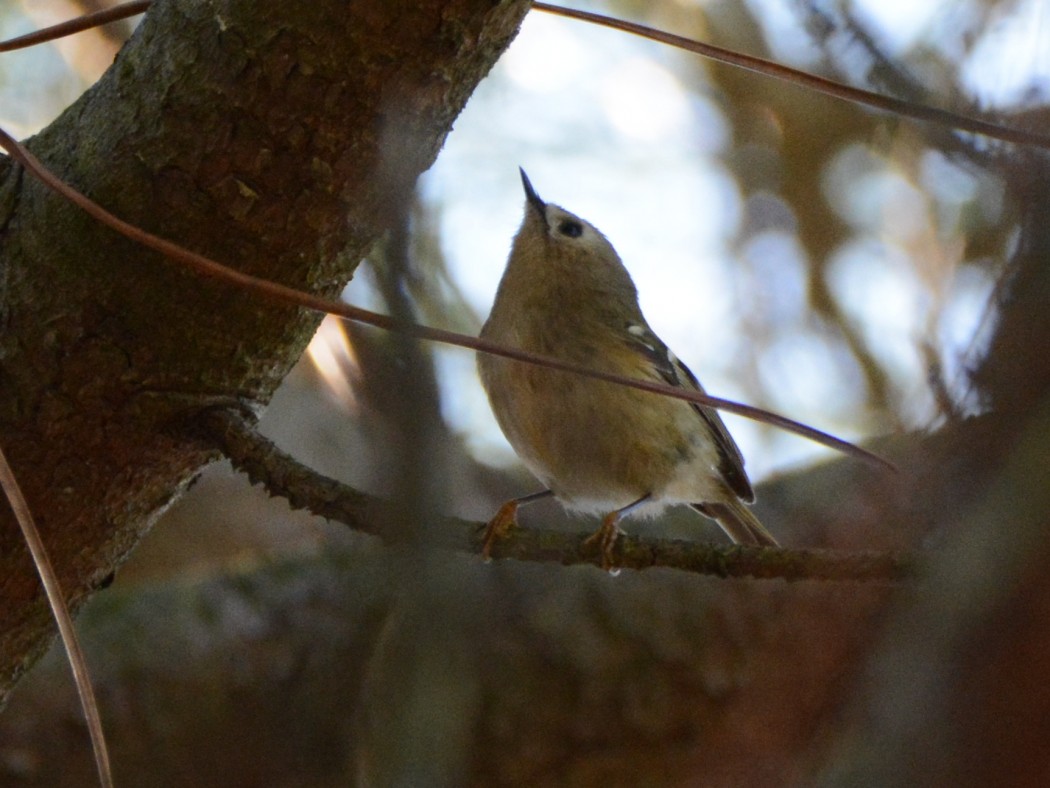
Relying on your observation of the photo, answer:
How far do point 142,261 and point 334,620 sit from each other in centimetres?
131

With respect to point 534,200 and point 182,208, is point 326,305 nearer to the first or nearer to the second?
point 182,208

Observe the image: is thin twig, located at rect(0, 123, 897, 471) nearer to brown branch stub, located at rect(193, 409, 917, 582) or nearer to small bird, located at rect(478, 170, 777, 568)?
brown branch stub, located at rect(193, 409, 917, 582)

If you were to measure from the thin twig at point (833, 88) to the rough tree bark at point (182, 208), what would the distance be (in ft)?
0.34

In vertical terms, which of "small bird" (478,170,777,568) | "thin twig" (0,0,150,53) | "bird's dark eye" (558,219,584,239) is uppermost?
"bird's dark eye" (558,219,584,239)

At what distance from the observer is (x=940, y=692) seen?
13.7 inches

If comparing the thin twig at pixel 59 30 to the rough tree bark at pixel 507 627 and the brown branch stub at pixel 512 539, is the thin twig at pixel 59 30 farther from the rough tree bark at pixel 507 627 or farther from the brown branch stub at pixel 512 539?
the brown branch stub at pixel 512 539

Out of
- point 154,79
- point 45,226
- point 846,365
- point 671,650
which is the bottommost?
point 45,226

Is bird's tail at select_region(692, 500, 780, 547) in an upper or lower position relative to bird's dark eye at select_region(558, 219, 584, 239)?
lower

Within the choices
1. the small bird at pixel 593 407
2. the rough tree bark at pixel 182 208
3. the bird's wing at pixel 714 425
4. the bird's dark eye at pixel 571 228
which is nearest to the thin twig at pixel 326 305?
the rough tree bark at pixel 182 208

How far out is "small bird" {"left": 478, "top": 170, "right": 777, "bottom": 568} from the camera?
185 cm

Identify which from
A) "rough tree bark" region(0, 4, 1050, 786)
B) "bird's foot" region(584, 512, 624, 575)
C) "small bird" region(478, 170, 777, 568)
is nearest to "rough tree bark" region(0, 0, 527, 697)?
"rough tree bark" region(0, 4, 1050, 786)

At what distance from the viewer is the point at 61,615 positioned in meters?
0.88

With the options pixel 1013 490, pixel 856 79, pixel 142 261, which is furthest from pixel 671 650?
pixel 1013 490

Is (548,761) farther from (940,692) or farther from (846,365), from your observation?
(940,692)
